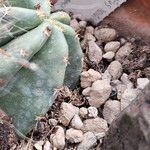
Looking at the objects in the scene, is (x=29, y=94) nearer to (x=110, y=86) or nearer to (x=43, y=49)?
(x=43, y=49)

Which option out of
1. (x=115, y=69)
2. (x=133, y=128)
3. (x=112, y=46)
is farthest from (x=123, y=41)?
(x=133, y=128)

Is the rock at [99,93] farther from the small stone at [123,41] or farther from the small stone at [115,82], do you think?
the small stone at [123,41]

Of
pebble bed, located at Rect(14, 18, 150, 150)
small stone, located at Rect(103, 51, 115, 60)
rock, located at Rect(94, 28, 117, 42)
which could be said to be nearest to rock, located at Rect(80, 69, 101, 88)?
pebble bed, located at Rect(14, 18, 150, 150)

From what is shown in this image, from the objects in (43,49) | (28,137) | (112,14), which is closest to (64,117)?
(28,137)

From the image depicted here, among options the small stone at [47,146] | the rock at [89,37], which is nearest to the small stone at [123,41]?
the rock at [89,37]

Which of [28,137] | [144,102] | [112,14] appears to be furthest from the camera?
[112,14]

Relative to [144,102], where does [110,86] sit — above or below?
below

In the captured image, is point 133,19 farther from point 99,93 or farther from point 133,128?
point 133,128
